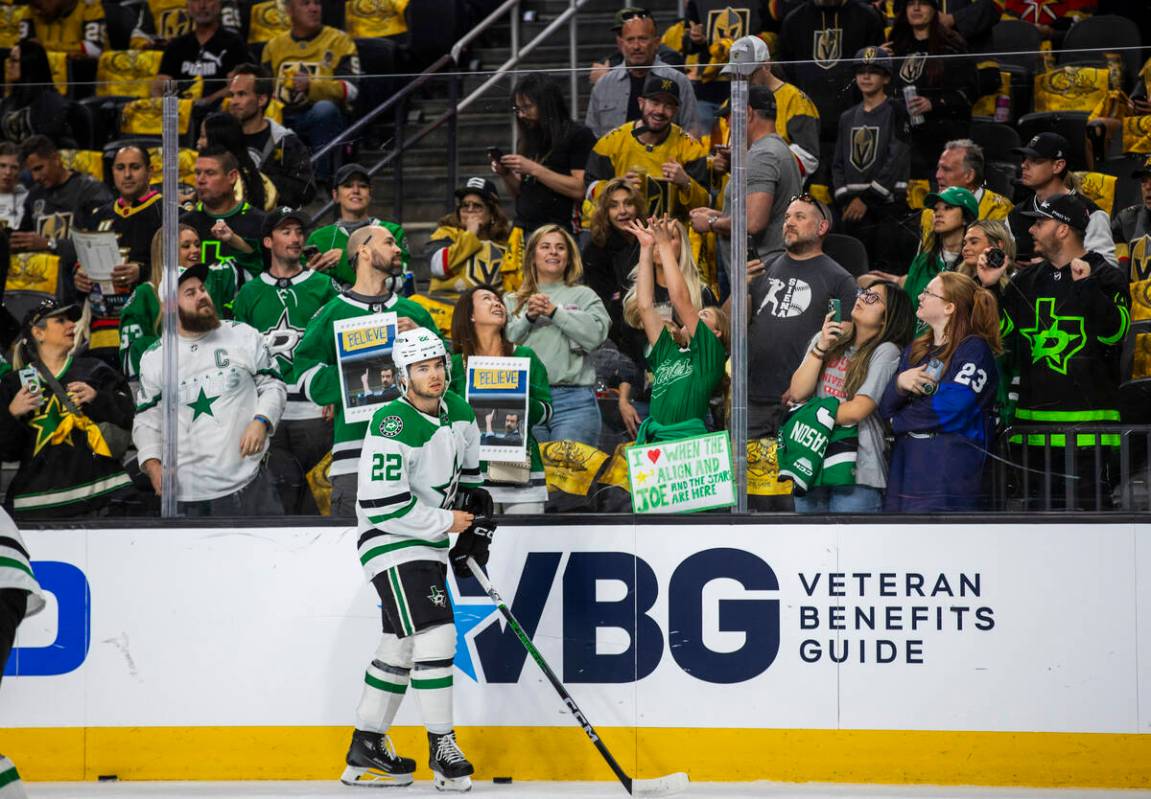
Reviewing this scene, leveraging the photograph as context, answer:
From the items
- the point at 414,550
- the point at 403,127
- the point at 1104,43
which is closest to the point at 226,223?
the point at 403,127

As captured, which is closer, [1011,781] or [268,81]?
[1011,781]

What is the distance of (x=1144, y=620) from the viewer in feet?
16.4

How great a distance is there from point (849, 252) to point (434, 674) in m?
1.99

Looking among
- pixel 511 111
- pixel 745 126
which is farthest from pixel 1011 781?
pixel 511 111

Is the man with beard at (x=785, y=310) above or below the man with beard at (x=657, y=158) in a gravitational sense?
below

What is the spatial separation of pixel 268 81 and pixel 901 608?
118 inches

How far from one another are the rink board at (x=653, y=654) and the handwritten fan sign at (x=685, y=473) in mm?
114

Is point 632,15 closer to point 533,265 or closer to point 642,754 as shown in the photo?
point 533,265

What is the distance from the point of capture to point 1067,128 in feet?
16.3

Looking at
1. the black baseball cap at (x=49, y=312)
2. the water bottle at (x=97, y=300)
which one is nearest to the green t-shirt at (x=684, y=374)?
the water bottle at (x=97, y=300)

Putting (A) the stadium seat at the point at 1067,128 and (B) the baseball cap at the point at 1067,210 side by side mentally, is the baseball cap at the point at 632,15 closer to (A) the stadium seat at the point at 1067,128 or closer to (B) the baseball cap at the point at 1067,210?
(A) the stadium seat at the point at 1067,128

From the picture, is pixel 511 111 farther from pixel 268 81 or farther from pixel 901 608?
pixel 901 608

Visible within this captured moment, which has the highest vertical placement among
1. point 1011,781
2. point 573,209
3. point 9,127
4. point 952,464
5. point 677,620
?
point 9,127

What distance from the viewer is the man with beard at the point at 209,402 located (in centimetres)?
543
